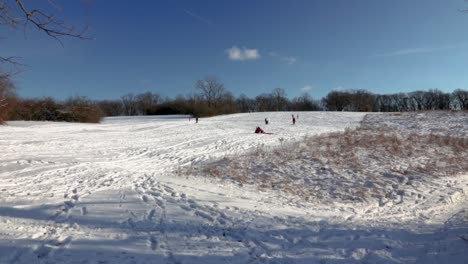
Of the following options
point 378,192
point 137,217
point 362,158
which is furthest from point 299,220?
point 362,158

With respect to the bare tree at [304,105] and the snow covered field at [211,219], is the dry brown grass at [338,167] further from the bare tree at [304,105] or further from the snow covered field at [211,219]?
the bare tree at [304,105]

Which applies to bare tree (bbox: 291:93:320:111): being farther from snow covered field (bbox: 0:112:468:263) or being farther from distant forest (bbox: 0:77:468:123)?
snow covered field (bbox: 0:112:468:263)

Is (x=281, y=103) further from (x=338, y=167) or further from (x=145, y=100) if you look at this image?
(x=338, y=167)

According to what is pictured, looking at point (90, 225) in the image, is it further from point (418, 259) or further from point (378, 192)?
point (378, 192)

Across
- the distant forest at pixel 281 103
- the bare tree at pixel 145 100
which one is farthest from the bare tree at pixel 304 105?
the bare tree at pixel 145 100

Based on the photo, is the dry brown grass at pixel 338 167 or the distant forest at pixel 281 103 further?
the distant forest at pixel 281 103

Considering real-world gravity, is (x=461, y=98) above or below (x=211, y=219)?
above

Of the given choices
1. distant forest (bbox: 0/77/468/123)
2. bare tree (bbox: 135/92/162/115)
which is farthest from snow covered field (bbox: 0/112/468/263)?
bare tree (bbox: 135/92/162/115)

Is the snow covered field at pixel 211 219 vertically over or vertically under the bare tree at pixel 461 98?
under

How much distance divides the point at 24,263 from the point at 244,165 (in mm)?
8259

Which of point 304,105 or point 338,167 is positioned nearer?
point 338,167

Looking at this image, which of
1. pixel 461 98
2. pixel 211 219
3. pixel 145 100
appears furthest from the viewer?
pixel 145 100

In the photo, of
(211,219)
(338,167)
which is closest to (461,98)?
(338,167)

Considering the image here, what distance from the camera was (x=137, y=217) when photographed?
5883mm
